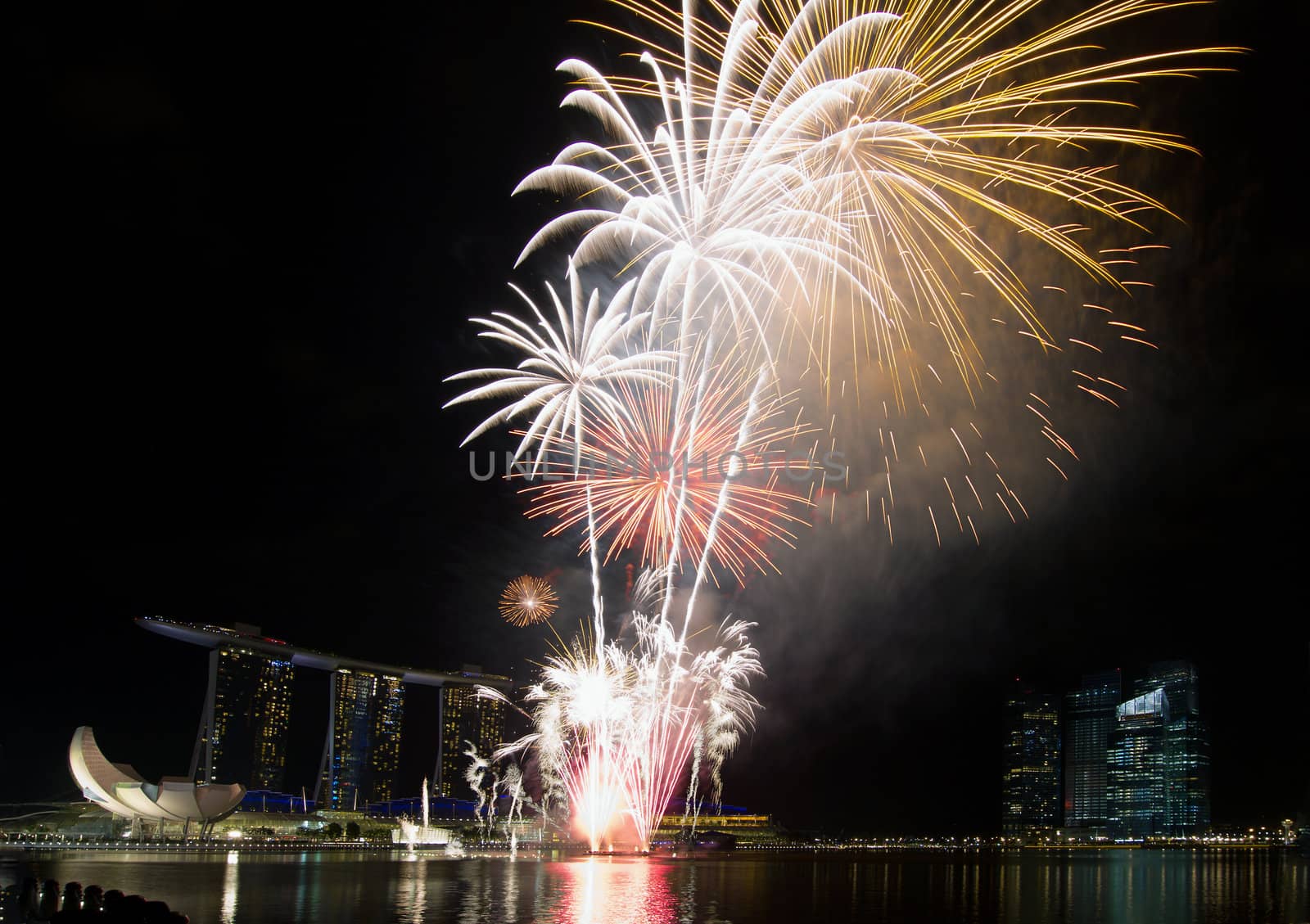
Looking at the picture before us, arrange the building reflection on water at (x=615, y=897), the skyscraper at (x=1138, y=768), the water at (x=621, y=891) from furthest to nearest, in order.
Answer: the skyscraper at (x=1138, y=768), the water at (x=621, y=891), the building reflection on water at (x=615, y=897)

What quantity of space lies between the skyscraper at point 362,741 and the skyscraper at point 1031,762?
97109 millimetres

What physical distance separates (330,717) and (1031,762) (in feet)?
374

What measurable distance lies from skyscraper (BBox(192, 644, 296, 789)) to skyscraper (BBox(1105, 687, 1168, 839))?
364 feet

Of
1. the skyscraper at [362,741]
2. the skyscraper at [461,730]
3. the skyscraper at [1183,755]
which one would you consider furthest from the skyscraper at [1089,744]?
the skyscraper at [362,741]

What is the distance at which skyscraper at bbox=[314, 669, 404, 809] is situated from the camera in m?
103

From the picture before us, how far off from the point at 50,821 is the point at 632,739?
195 ft

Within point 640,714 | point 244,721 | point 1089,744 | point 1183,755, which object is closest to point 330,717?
point 244,721

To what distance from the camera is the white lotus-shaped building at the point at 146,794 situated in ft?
224

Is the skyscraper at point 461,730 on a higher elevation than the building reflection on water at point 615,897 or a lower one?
lower

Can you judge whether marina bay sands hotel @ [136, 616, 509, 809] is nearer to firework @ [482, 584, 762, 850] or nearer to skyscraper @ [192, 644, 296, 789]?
skyscraper @ [192, 644, 296, 789]

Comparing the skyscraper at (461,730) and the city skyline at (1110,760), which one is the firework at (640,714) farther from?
the city skyline at (1110,760)

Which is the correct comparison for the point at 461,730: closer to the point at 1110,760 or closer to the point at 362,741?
the point at 362,741

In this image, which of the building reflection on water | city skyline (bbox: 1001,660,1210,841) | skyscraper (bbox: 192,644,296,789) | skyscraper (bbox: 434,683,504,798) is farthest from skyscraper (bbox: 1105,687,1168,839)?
the building reflection on water

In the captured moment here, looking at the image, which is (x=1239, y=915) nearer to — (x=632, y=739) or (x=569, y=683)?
(x=632, y=739)
